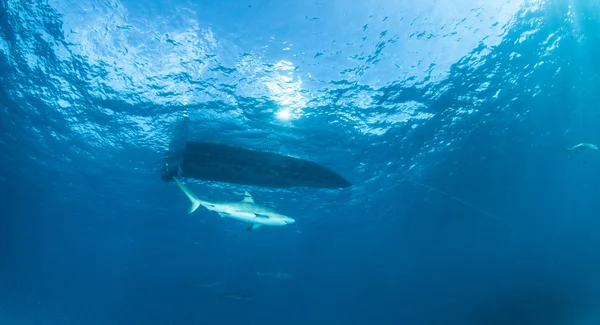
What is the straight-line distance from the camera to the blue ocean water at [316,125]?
32.5 ft

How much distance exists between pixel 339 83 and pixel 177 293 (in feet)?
165

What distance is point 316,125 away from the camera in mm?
14148

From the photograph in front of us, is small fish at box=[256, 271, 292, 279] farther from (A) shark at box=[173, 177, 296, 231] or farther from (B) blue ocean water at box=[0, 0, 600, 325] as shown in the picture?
(A) shark at box=[173, 177, 296, 231]

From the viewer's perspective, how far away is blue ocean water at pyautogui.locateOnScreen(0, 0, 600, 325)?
9898mm

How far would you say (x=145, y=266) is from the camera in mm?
41188

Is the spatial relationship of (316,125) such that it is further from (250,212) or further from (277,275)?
(277,275)

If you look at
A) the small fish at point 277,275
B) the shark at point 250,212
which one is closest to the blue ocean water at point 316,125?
the small fish at point 277,275

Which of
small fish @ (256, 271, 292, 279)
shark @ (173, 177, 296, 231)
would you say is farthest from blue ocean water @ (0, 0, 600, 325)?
shark @ (173, 177, 296, 231)

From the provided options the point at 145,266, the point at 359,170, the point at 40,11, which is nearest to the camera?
the point at 40,11

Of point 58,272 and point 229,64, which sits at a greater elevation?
point 229,64

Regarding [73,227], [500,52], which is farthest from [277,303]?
[500,52]

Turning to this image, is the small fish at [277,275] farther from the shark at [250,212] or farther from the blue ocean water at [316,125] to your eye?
the shark at [250,212]

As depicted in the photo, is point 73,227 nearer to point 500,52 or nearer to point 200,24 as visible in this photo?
point 200,24

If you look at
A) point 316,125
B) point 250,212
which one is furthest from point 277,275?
point 250,212
